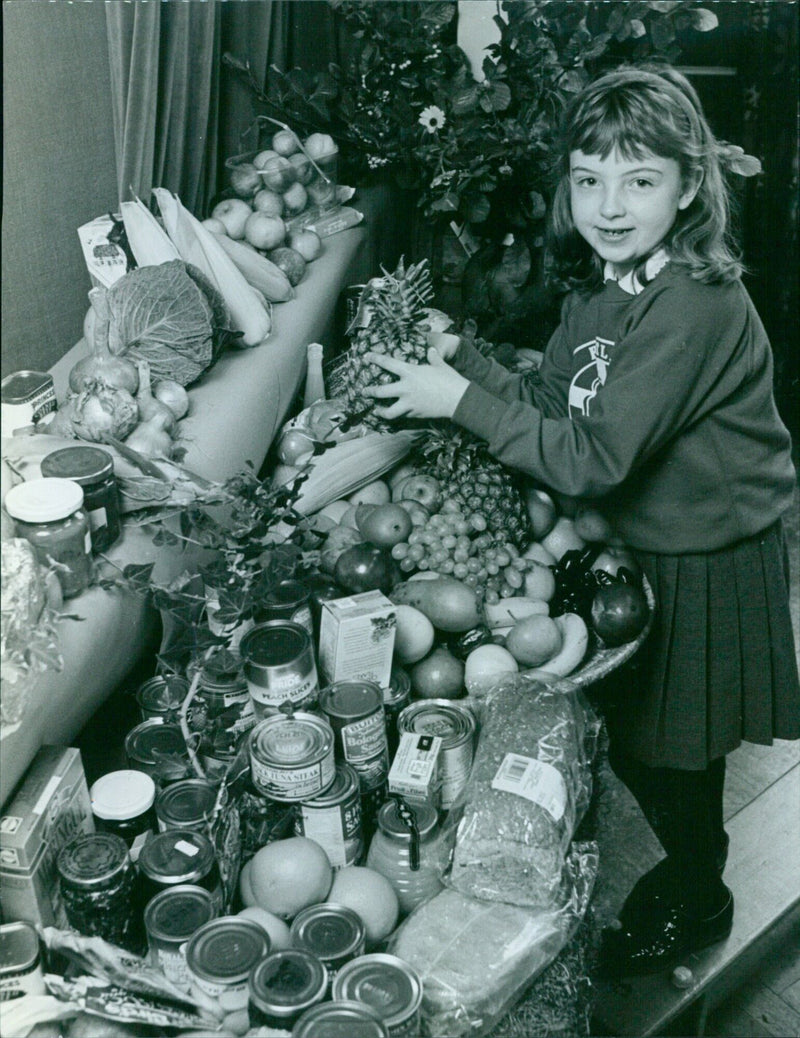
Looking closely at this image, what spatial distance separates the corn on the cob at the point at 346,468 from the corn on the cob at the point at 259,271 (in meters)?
0.73

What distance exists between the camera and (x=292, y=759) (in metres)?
1.30

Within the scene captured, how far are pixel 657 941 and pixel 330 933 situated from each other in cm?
117

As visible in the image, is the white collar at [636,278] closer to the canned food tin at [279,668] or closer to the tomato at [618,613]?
the tomato at [618,613]

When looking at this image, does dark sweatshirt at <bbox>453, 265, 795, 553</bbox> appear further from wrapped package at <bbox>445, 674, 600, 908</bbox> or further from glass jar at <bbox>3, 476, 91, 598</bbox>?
glass jar at <bbox>3, 476, 91, 598</bbox>

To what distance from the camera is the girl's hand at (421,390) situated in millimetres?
1763

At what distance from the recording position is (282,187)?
9.86 ft

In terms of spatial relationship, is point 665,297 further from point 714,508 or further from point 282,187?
point 282,187

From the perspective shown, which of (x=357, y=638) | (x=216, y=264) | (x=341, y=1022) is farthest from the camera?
(x=216, y=264)

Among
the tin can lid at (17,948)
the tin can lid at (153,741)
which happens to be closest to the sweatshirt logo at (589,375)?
the tin can lid at (153,741)

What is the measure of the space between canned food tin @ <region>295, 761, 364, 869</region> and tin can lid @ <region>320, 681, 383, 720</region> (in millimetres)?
78

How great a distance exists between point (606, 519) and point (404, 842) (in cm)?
88

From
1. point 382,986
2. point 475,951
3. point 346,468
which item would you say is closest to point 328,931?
point 382,986

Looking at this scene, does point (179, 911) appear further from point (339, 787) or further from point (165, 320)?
point (165, 320)

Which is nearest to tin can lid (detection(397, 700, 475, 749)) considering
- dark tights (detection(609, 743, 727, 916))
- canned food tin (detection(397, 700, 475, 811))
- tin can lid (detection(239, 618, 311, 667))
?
canned food tin (detection(397, 700, 475, 811))
